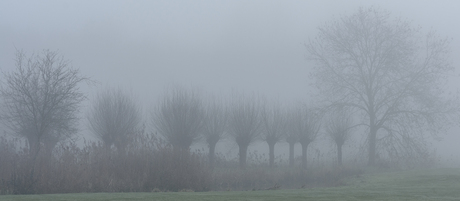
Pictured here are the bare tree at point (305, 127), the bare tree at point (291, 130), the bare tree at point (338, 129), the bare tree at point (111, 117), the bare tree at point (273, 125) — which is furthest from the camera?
the bare tree at point (291, 130)

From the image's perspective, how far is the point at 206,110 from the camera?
121ft

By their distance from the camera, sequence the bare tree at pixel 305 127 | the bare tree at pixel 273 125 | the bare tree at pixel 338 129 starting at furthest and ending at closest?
the bare tree at pixel 273 125 < the bare tree at pixel 305 127 < the bare tree at pixel 338 129

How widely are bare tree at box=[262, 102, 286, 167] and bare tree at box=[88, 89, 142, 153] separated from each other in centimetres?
1049

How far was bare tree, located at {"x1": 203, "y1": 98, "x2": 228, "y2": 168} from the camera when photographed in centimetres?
3600

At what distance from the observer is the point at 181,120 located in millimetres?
32312

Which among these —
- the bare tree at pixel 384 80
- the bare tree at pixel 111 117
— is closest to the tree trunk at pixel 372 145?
the bare tree at pixel 384 80

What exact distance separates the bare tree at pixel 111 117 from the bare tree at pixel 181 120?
235cm

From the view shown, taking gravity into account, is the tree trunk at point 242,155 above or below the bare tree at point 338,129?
below

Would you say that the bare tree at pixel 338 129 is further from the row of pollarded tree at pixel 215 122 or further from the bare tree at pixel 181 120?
the bare tree at pixel 181 120

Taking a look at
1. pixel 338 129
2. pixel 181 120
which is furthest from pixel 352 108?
pixel 181 120

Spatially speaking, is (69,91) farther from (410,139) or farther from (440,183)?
(410,139)

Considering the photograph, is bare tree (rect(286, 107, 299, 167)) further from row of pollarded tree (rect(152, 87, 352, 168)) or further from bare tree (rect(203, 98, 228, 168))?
bare tree (rect(203, 98, 228, 168))

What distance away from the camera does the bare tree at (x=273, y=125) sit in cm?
3756

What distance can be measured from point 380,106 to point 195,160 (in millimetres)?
17721
